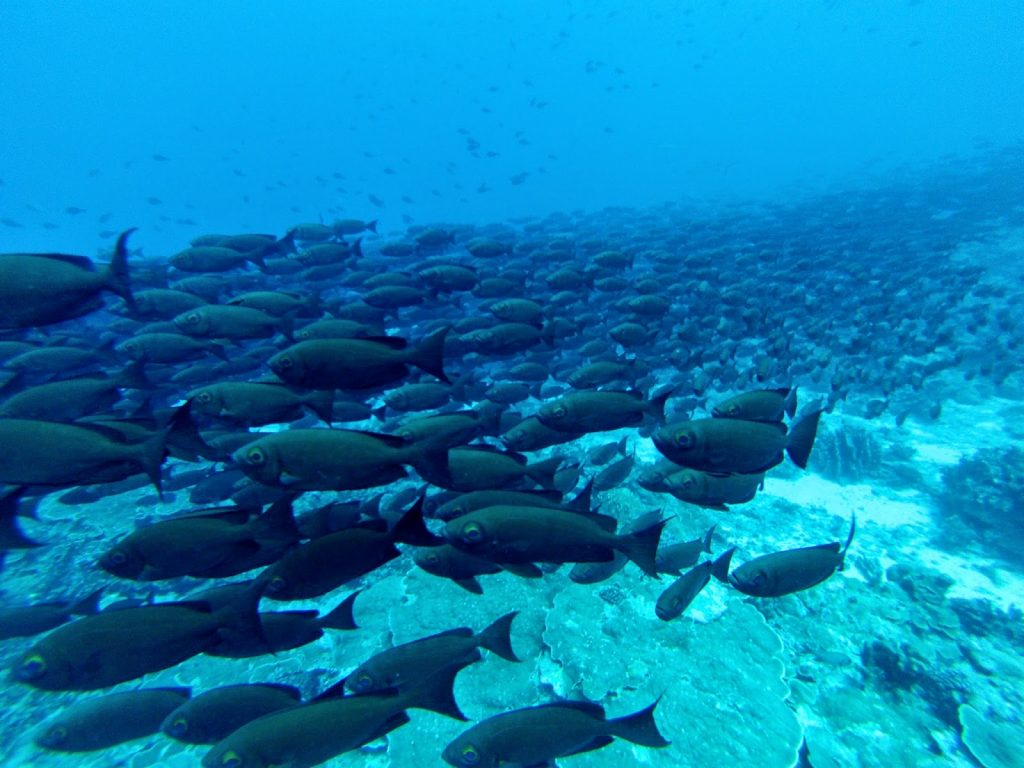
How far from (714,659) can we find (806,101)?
212 meters

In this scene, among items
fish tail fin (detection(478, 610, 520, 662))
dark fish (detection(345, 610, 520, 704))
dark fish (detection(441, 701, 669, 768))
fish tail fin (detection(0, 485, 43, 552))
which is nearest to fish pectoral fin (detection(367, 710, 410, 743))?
dark fish (detection(441, 701, 669, 768))

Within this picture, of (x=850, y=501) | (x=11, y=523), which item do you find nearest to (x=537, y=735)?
(x=11, y=523)

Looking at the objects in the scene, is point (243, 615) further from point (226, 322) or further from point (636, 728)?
point (226, 322)

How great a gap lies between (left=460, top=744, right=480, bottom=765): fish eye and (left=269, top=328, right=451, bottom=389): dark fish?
2.15 meters

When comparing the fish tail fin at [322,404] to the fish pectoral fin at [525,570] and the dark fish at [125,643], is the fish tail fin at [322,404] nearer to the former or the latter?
the dark fish at [125,643]

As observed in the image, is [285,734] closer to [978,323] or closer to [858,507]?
[858,507]

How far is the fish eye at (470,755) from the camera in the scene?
112 inches

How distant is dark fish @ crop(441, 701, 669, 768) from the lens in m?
2.87

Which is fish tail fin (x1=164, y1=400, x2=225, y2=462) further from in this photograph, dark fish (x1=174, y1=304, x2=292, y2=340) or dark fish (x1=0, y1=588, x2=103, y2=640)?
dark fish (x1=0, y1=588, x2=103, y2=640)

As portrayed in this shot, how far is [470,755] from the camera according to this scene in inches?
113

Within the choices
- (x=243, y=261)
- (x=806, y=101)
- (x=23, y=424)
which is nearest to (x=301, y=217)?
(x=243, y=261)

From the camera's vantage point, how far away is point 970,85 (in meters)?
145

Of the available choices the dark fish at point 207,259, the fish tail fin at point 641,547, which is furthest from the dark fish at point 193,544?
the dark fish at point 207,259

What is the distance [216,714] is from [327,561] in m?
1.23
